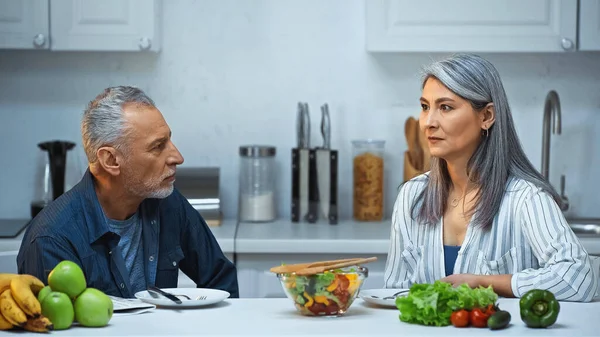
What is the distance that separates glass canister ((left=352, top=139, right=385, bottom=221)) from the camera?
386 cm

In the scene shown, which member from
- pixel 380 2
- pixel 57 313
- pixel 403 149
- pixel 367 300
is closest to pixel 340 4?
pixel 380 2

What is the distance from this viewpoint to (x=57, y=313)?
6.28ft

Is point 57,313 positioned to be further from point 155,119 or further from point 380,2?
point 380,2

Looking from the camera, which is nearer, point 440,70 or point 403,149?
point 440,70

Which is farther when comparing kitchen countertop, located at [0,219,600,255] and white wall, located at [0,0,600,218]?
white wall, located at [0,0,600,218]

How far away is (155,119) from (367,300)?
77cm

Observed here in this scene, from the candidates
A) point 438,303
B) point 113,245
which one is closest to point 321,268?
point 438,303

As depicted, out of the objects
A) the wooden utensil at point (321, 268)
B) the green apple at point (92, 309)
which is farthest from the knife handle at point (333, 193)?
the green apple at point (92, 309)

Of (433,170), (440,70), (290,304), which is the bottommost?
(290,304)

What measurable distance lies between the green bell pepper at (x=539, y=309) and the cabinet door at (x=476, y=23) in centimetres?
181

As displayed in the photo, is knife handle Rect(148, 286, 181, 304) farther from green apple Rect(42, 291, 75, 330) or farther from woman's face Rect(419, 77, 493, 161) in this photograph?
woman's face Rect(419, 77, 493, 161)

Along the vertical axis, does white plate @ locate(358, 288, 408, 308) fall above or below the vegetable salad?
below

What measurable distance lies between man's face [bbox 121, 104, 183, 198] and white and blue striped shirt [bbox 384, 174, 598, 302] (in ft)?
2.13

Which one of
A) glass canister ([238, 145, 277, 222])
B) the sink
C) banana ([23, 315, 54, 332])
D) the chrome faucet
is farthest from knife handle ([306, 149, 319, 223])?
banana ([23, 315, 54, 332])
